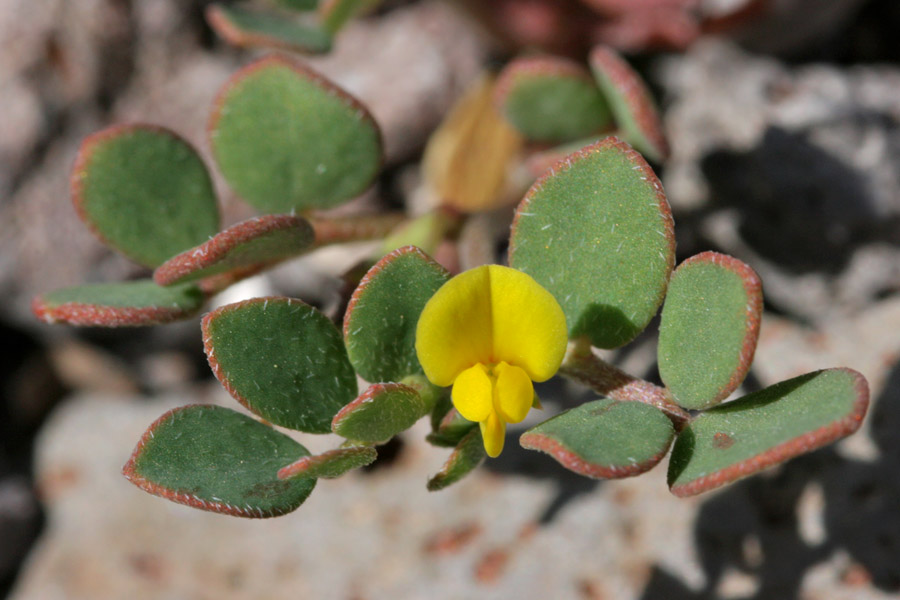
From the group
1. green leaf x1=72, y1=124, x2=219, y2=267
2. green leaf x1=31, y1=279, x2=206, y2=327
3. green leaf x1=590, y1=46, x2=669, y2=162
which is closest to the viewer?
green leaf x1=31, y1=279, x2=206, y2=327

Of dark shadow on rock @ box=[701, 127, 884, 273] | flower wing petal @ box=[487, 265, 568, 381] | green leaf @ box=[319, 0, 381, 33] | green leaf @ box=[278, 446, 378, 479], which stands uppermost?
green leaf @ box=[319, 0, 381, 33]

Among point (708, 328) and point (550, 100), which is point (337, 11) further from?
point (708, 328)

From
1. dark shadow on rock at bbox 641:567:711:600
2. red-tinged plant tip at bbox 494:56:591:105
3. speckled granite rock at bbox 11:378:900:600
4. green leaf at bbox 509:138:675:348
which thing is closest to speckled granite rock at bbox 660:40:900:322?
red-tinged plant tip at bbox 494:56:591:105

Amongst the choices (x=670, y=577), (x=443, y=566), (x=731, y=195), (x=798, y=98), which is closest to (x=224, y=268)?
(x=443, y=566)

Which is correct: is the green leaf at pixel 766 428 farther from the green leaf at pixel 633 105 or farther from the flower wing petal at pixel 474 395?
the green leaf at pixel 633 105

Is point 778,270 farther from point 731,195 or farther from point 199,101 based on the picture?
point 199,101

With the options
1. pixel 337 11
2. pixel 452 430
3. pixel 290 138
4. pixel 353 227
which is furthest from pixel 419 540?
pixel 337 11

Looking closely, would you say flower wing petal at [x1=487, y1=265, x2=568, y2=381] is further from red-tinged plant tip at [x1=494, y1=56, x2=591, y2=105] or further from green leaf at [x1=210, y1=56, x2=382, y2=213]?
red-tinged plant tip at [x1=494, y1=56, x2=591, y2=105]

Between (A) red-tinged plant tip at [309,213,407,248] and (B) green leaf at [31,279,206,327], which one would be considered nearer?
(B) green leaf at [31,279,206,327]
